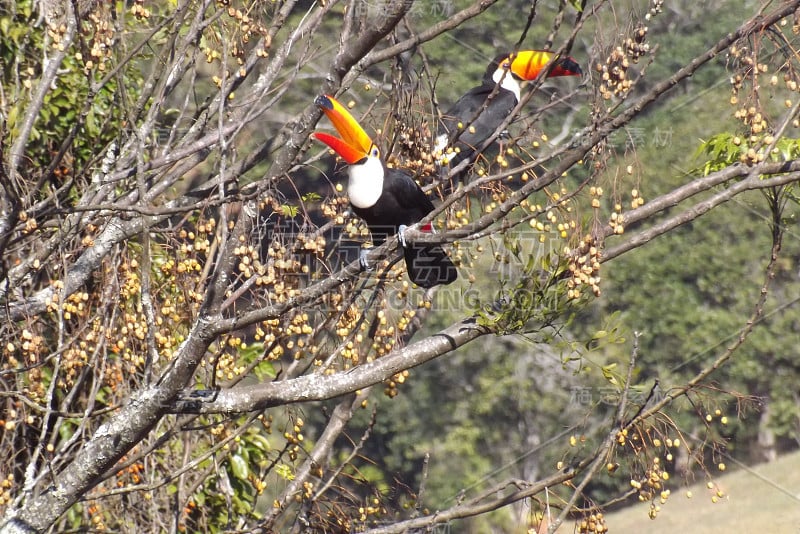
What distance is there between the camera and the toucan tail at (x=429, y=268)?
3.06 m

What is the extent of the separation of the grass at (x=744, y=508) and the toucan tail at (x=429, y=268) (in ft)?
7.54

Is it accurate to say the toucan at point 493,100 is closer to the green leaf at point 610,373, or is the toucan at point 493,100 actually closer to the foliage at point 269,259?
the foliage at point 269,259

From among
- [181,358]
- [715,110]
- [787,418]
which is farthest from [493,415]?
[181,358]

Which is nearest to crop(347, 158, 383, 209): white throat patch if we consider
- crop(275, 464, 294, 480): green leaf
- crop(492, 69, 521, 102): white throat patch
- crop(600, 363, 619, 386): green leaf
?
crop(275, 464, 294, 480): green leaf

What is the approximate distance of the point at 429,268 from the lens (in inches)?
122

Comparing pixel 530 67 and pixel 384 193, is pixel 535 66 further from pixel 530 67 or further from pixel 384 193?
pixel 384 193

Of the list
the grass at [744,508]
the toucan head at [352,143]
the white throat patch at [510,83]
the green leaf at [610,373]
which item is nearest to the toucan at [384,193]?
the toucan head at [352,143]

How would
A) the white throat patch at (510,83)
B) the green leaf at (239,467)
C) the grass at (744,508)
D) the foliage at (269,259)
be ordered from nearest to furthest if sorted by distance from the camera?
the foliage at (269,259), the green leaf at (239,467), the white throat patch at (510,83), the grass at (744,508)

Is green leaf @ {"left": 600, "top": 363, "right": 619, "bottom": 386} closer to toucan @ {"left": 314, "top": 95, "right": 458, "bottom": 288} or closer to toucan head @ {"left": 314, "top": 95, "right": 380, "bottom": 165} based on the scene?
toucan @ {"left": 314, "top": 95, "right": 458, "bottom": 288}

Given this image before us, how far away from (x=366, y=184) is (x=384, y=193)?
2.5 inches

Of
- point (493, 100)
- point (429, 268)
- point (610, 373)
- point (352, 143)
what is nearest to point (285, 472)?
point (429, 268)

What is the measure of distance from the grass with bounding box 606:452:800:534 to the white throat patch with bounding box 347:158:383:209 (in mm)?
2506

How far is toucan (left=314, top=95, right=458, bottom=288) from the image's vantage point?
308cm

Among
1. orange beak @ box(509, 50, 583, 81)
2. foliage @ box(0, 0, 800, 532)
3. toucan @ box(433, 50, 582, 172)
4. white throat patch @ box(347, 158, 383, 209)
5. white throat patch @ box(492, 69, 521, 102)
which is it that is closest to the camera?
foliage @ box(0, 0, 800, 532)
